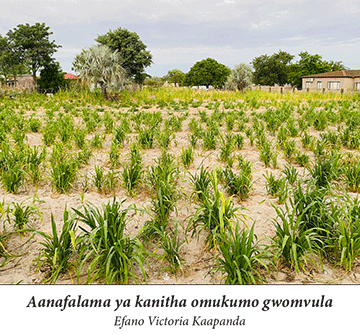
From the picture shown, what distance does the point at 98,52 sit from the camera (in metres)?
14.8

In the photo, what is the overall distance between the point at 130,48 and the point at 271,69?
31871 mm

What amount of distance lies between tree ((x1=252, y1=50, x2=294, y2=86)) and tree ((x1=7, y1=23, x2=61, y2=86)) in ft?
115

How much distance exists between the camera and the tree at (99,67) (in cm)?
1473

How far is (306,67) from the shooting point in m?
46.2

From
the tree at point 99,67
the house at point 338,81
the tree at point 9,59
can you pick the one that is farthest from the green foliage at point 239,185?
the house at point 338,81

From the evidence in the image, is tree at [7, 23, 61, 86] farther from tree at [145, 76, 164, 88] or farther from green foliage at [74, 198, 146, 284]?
green foliage at [74, 198, 146, 284]

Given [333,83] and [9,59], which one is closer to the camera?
[9,59]

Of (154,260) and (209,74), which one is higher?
(209,74)

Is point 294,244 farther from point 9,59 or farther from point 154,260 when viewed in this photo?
point 9,59

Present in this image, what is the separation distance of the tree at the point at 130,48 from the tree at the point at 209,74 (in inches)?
990

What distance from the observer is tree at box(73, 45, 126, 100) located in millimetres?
14727

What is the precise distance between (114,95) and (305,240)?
15.2 metres

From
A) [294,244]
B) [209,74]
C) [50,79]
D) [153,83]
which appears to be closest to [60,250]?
[294,244]
